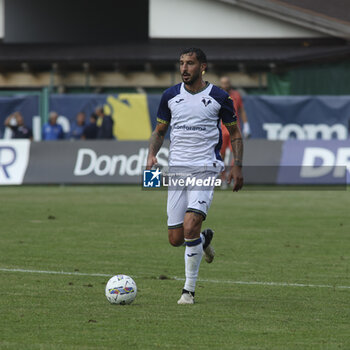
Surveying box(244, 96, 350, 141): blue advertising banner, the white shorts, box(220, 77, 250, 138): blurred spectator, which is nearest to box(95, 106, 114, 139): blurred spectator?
box(244, 96, 350, 141): blue advertising banner

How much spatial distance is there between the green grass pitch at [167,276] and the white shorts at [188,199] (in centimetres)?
79

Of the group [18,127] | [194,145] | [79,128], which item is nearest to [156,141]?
[194,145]

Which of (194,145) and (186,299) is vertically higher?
(194,145)

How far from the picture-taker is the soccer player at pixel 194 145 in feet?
30.7

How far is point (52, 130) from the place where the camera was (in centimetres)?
2684

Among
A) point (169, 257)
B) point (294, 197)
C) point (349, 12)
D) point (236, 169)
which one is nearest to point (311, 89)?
point (349, 12)

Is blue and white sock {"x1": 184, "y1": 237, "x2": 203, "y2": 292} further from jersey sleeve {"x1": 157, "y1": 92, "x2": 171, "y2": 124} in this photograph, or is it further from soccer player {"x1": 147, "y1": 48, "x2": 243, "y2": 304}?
jersey sleeve {"x1": 157, "y1": 92, "x2": 171, "y2": 124}

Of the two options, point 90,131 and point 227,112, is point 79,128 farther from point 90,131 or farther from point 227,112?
point 227,112

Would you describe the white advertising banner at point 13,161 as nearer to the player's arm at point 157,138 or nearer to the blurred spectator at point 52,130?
the blurred spectator at point 52,130

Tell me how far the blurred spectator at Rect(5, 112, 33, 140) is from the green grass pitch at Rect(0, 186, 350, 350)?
6216mm

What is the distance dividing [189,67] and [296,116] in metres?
19.1

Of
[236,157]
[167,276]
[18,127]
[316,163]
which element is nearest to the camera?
[236,157]

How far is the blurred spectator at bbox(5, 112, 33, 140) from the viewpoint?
27.2 m

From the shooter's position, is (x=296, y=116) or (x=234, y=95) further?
(x=296, y=116)
